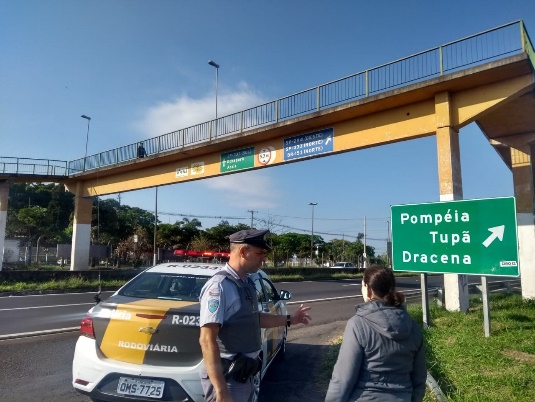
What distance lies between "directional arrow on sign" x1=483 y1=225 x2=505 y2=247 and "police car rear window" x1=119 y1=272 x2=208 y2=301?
5031mm

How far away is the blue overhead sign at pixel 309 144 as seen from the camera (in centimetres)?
1600

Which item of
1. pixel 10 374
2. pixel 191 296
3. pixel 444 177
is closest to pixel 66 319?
pixel 10 374

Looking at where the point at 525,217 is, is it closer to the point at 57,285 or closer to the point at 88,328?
the point at 88,328

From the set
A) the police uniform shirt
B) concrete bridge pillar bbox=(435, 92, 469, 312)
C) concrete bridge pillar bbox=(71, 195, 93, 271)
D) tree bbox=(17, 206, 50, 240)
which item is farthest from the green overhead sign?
tree bbox=(17, 206, 50, 240)

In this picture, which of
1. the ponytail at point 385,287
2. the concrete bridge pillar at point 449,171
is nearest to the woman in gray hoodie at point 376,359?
the ponytail at point 385,287

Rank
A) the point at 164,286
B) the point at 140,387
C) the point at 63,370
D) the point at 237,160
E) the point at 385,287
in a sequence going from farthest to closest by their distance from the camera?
1. the point at 237,160
2. the point at 63,370
3. the point at 164,286
4. the point at 140,387
5. the point at 385,287

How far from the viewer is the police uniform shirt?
8.71 feet

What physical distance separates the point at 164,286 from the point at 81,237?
24615 mm

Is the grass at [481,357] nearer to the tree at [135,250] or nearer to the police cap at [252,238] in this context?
the police cap at [252,238]

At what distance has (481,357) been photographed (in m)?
6.00

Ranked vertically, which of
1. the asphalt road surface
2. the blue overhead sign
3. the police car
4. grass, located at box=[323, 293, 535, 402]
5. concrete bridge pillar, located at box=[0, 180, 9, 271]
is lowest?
the asphalt road surface

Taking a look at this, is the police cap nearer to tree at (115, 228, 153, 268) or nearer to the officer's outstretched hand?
the officer's outstretched hand

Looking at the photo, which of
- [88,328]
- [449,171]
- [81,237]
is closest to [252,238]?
[88,328]

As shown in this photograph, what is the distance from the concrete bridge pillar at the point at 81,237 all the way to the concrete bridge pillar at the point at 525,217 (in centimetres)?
2332
